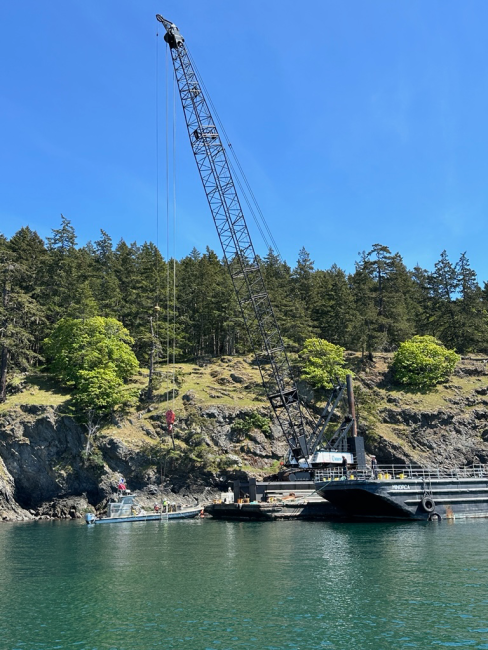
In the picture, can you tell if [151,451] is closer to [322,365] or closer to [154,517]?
[154,517]

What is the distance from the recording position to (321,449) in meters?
56.4

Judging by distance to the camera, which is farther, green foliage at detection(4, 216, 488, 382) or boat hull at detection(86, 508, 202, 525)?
green foliage at detection(4, 216, 488, 382)

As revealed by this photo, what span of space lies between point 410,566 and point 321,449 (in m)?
30.7

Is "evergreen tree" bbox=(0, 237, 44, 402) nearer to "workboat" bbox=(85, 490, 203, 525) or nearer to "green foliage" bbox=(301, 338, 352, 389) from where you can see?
"workboat" bbox=(85, 490, 203, 525)

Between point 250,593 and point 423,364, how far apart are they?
63.9 meters

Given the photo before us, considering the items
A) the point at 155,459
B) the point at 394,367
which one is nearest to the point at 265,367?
→ the point at 394,367

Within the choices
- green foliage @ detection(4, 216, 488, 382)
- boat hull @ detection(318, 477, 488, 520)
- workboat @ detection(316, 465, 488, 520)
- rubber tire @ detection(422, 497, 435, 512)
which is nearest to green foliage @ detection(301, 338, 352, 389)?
green foliage @ detection(4, 216, 488, 382)

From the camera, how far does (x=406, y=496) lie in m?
46.2

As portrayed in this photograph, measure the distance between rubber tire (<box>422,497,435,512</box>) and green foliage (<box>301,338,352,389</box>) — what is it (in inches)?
1105

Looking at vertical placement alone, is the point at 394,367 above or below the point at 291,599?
above

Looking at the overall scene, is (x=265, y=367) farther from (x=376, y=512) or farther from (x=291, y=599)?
(x=291, y=599)

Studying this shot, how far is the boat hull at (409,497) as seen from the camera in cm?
4534

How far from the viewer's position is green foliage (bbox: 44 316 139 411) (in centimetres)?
6706

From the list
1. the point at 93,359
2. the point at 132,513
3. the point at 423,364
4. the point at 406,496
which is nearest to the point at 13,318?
the point at 93,359
